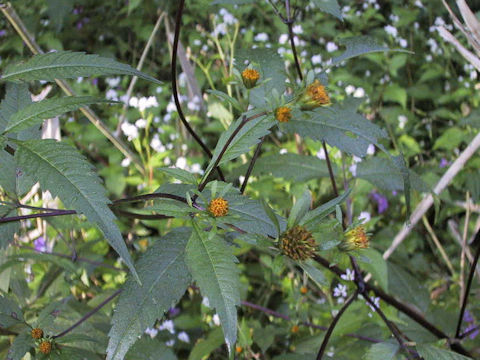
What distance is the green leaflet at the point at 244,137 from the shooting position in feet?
1.65

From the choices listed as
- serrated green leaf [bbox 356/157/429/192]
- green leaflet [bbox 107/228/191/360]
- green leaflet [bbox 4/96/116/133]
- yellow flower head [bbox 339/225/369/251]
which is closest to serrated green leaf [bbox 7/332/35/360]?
green leaflet [bbox 107/228/191/360]

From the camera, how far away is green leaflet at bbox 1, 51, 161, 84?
0.45 m

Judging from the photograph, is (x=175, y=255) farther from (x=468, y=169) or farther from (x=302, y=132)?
(x=468, y=169)

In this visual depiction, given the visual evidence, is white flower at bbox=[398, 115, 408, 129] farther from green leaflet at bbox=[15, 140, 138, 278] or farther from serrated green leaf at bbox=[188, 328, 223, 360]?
green leaflet at bbox=[15, 140, 138, 278]

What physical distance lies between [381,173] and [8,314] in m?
0.64

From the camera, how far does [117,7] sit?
2160 millimetres

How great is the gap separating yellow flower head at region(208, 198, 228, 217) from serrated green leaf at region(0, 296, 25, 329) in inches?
12.4

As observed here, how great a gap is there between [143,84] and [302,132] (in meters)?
1.40

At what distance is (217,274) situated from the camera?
0.43 m

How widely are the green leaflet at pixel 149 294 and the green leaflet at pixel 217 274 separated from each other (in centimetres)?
5

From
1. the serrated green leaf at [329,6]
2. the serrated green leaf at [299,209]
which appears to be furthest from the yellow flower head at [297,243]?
the serrated green leaf at [329,6]

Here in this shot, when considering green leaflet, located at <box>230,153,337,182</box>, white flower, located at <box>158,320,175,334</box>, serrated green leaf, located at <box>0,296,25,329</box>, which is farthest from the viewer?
white flower, located at <box>158,320,175,334</box>

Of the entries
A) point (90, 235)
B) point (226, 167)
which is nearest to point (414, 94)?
point (226, 167)

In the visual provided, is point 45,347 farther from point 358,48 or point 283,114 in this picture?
point 358,48
